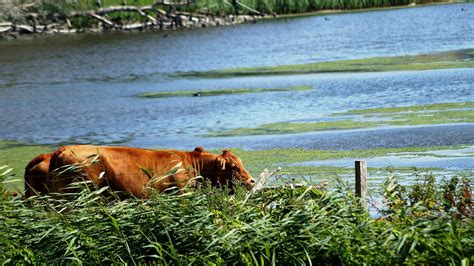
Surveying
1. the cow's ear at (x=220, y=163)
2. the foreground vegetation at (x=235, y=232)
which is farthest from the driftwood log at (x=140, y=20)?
the foreground vegetation at (x=235, y=232)

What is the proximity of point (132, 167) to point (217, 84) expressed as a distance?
26.7 metres

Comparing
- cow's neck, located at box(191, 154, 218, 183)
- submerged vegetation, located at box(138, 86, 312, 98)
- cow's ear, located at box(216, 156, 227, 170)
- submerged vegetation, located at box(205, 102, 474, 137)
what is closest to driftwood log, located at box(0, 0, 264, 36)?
submerged vegetation, located at box(138, 86, 312, 98)

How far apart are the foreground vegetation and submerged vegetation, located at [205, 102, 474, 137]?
14801 mm

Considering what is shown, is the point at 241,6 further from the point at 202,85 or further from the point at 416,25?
the point at 202,85

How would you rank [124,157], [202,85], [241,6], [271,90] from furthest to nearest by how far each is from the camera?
[241,6] → [202,85] → [271,90] → [124,157]

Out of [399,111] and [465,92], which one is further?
[465,92]

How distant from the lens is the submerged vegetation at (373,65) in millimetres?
39594

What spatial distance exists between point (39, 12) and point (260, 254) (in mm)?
68097

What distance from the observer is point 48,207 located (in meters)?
10.8

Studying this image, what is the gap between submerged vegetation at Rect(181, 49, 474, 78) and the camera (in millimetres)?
39594

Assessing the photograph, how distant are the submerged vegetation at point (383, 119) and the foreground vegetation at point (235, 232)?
14801mm

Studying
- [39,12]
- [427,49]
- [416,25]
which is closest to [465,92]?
[427,49]

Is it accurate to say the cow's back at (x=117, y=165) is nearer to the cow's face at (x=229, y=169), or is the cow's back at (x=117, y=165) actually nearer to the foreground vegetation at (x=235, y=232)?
the cow's face at (x=229, y=169)

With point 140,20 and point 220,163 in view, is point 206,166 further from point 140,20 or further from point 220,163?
point 140,20
